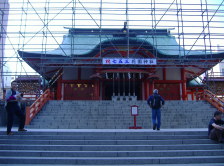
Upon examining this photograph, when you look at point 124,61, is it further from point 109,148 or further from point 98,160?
point 98,160

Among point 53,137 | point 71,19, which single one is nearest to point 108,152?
point 53,137

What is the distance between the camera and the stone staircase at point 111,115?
1076 centimetres

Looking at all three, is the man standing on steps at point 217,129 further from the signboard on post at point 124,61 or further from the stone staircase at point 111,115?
the signboard on post at point 124,61

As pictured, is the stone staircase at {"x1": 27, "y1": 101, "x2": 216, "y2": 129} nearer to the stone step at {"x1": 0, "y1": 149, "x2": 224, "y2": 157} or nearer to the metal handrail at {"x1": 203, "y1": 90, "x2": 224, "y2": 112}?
the metal handrail at {"x1": 203, "y1": 90, "x2": 224, "y2": 112}

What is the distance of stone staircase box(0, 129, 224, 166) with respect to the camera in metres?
5.53

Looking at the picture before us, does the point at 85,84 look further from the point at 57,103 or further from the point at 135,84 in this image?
the point at 57,103

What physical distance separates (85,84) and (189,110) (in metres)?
9.41

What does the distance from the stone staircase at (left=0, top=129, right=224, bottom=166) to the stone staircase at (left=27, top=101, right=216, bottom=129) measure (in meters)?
3.66

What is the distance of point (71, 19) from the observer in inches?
632

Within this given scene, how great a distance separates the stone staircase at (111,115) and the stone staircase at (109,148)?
12.0 feet

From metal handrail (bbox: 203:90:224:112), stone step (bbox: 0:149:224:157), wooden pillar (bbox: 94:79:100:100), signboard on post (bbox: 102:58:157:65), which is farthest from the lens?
wooden pillar (bbox: 94:79:100:100)

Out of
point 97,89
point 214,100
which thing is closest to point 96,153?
point 214,100

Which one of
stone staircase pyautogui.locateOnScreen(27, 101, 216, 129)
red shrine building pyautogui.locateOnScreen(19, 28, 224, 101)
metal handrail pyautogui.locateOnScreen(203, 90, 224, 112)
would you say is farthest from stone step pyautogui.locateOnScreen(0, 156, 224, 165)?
red shrine building pyautogui.locateOnScreen(19, 28, 224, 101)

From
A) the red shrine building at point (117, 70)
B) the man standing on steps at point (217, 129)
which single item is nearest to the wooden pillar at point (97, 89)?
the red shrine building at point (117, 70)
